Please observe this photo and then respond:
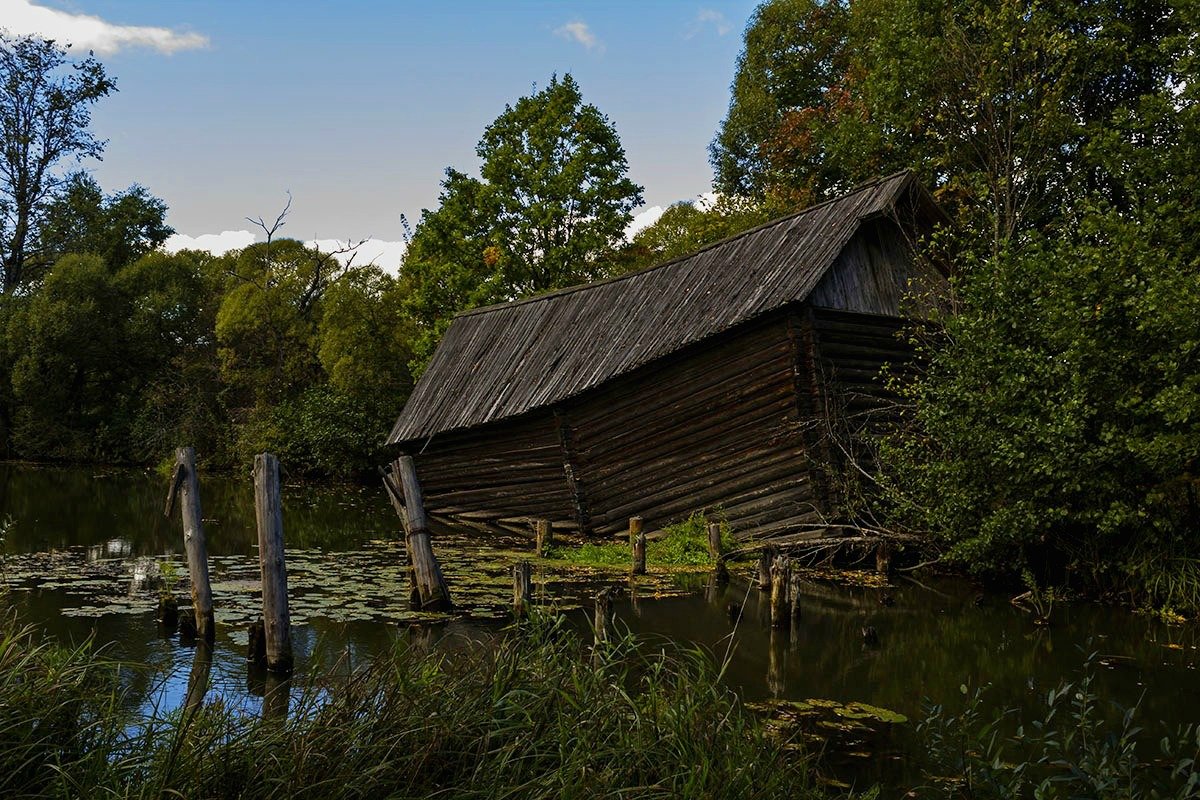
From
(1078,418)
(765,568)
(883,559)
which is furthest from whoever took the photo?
(883,559)

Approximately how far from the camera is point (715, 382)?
53.2ft

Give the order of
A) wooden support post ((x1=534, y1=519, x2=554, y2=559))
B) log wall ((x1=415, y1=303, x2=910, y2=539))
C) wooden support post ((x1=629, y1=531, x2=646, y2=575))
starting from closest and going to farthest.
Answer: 1. wooden support post ((x1=629, y1=531, x2=646, y2=575))
2. log wall ((x1=415, y1=303, x2=910, y2=539))
3. wooden support post ((x1=534, y1=519, x2=554, y2=559))

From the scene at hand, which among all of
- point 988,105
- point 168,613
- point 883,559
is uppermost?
point 988,105

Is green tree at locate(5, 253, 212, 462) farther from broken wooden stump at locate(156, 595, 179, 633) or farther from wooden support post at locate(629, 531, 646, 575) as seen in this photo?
broken wooden stump at locate(156, 595, 179, 633)

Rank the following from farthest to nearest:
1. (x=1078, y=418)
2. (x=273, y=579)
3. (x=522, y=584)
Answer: (x=1078, y=418)
(x=522, y=584)
(x=273, y=579)

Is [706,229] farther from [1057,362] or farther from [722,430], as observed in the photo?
[1057,362]

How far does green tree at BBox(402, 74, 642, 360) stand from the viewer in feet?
105

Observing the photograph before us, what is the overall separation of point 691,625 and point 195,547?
190 inches

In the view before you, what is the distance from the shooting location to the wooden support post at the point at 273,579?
27.8 feet

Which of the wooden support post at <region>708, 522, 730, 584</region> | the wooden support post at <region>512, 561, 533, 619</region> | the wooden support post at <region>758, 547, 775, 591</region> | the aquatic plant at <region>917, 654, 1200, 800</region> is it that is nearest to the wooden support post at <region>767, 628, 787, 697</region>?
the aquatic plant at <region>917, 654, 1200, 800</region>

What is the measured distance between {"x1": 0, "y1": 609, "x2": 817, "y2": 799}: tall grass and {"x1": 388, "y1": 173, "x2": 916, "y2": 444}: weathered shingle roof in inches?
395

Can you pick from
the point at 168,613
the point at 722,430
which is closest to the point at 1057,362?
the point at 722,430

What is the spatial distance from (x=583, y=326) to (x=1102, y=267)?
32.4 ft

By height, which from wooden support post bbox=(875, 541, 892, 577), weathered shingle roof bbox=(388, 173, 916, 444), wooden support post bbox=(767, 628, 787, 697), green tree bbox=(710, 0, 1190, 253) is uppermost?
green tree bbox=(710, 0, 1190, 253)
